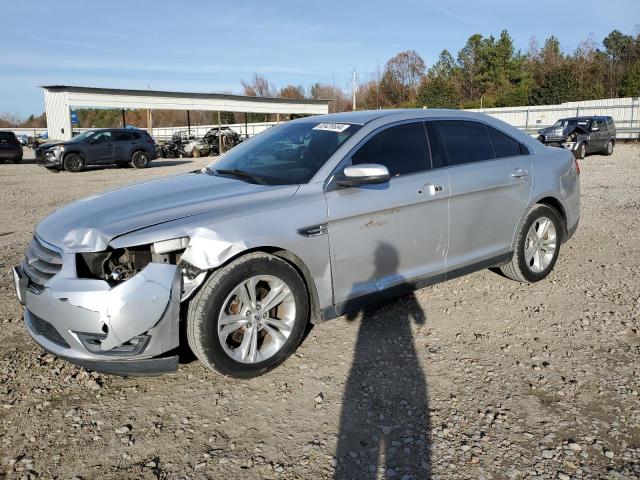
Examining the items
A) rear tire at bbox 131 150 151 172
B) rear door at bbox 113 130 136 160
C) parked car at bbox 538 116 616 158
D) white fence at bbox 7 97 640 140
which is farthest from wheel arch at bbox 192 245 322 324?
white fence at bbox 7 97 640 140

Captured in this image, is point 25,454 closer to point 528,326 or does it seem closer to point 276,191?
point 276,191

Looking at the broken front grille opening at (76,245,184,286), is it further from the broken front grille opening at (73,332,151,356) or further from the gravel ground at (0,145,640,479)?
the gravel ground at (0,145,640,479)

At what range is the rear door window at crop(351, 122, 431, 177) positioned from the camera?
395 centimetres

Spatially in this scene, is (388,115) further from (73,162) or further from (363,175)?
(73,162)

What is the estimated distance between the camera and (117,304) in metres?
2.87

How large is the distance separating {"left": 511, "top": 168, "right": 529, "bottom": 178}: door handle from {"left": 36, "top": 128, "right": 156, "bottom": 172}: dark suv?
18362 mm

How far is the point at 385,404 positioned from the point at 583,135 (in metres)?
20.5

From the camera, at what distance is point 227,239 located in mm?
3156

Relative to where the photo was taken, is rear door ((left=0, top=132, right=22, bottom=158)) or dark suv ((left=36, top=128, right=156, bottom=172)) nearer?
dark suv ((left=36, top=128, right=156, bottom=172))

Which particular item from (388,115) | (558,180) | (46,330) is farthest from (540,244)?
(46,330)

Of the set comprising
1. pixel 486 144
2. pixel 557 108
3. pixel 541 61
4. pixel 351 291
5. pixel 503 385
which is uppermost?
pixel 541 61

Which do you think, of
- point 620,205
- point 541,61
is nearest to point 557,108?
point 541,61

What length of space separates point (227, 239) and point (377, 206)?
117 cm

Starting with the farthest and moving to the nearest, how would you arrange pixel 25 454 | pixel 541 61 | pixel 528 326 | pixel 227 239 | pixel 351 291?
pixel 541 61, pixel 528 326, pixel 351 291, pixel 227 239, pixel 25 454
